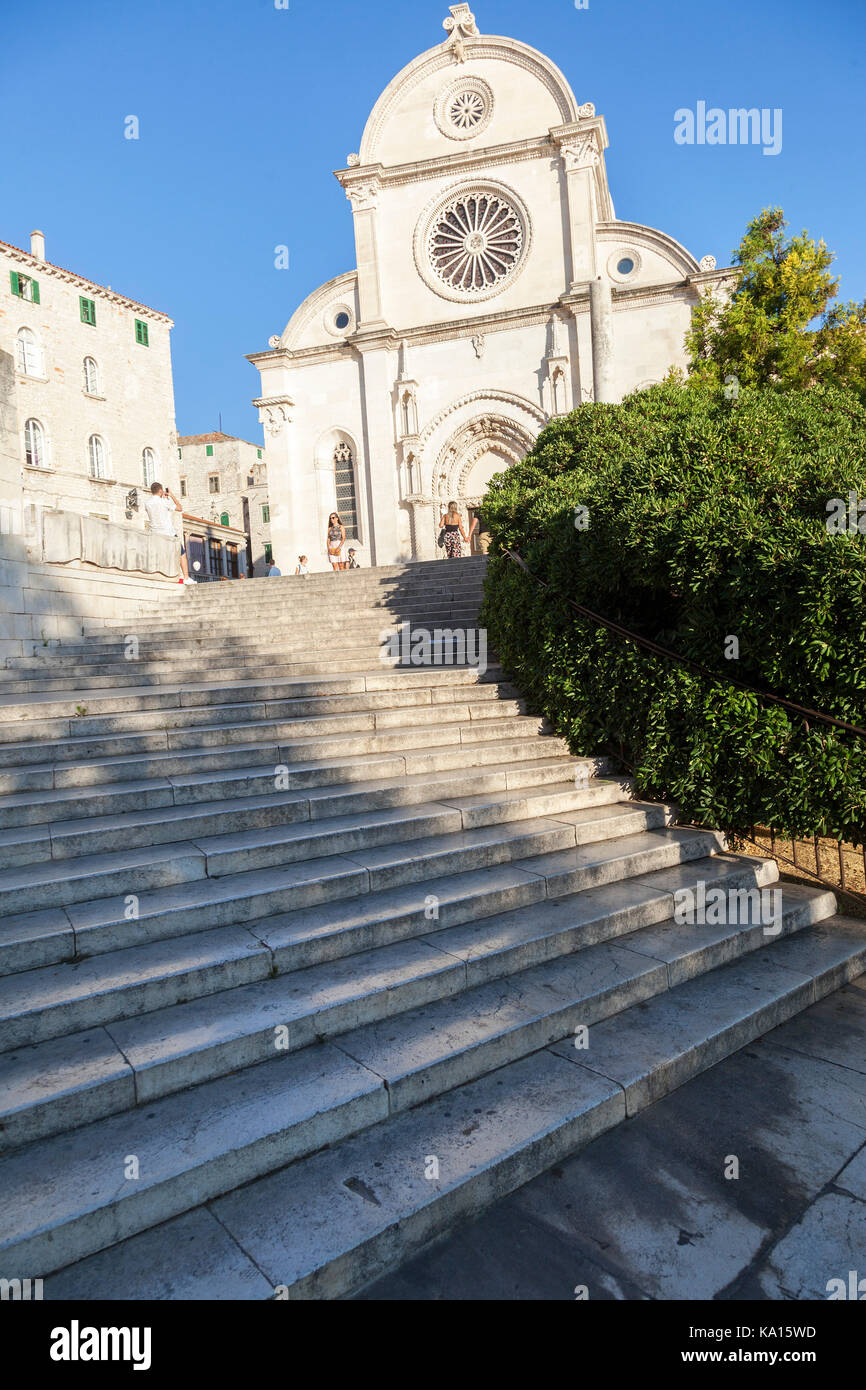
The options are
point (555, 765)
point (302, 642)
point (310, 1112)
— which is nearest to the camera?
point (310, 1112)

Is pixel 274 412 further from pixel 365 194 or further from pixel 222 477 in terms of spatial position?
pixel 222 477

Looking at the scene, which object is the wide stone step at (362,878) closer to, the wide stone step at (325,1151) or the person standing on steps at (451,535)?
the wide stone step at (325,1151)

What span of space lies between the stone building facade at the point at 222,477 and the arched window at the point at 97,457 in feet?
49.9

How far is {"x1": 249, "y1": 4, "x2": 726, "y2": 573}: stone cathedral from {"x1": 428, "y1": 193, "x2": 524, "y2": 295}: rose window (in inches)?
2.2

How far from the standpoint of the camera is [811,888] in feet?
19.3

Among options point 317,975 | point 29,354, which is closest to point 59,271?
point 29,354

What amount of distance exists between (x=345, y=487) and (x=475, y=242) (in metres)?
9.09

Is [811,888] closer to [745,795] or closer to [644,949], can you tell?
[745,795]

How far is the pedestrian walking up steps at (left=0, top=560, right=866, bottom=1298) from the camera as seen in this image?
2.78 m

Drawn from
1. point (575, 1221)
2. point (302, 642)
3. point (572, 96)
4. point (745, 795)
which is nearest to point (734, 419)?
point (745, 795)

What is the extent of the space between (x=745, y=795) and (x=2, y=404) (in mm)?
9048

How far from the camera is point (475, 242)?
24531 mm

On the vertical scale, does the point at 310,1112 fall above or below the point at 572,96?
below

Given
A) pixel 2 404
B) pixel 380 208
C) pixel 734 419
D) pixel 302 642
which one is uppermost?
pixel 380 208
